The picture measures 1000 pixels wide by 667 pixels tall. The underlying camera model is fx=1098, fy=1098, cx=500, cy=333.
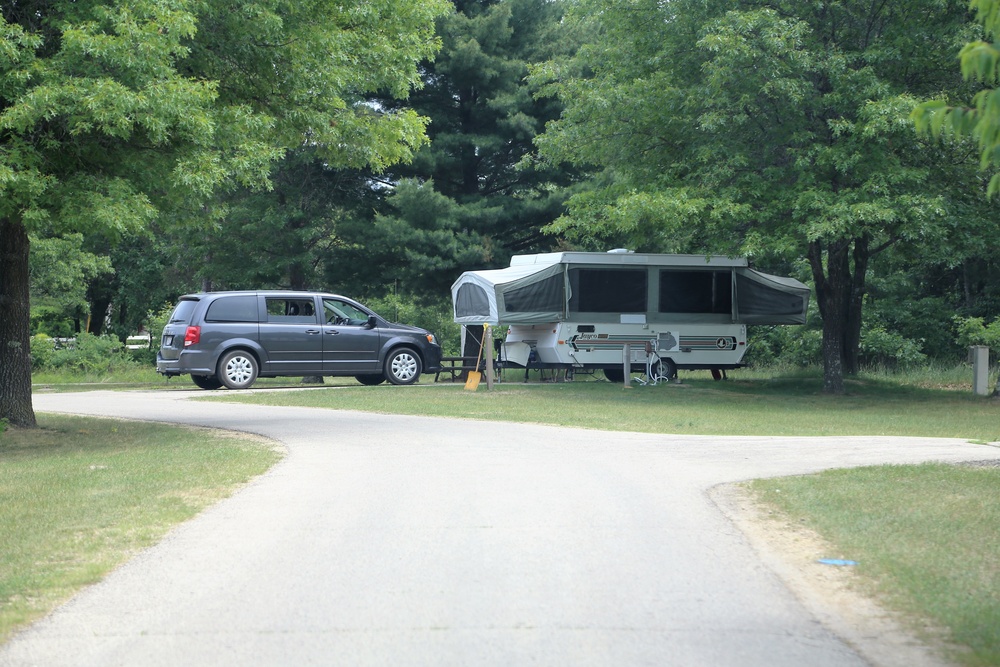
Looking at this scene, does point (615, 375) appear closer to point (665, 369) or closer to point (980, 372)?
point (665, 369)

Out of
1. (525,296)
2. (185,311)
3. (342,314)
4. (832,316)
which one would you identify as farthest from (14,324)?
(832,316)

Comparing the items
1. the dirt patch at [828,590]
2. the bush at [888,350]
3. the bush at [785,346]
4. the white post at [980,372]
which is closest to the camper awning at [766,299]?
the white post at [980,372]

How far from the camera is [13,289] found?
1384cm

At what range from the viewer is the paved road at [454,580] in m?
4.99

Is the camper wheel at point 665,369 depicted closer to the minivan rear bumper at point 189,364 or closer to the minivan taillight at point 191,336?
the minivan rear bumper at point 189,364

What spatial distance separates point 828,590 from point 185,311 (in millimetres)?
18179

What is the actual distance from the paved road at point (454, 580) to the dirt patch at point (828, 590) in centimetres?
12

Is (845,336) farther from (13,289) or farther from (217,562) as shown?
(217,562)

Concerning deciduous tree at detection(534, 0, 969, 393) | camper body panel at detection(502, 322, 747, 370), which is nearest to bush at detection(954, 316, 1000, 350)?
deciduous tree at detection(534, 0, 969, 393)

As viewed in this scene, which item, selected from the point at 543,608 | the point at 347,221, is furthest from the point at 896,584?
the point at 347,221

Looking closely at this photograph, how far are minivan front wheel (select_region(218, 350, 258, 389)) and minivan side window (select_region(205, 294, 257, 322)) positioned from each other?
70cm

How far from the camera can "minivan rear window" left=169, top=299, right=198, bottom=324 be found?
2216 cm

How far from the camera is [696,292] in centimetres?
2555

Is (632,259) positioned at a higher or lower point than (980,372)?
higher
